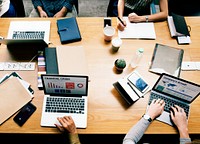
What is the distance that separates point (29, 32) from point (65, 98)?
2.08 ft

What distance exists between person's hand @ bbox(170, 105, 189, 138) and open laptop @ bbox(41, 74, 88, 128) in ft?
1.84

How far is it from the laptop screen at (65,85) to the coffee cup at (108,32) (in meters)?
0.50

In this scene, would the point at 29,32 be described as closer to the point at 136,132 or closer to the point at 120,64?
the point at 120,64

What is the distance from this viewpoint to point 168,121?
5.27ft

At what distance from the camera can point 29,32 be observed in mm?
1927

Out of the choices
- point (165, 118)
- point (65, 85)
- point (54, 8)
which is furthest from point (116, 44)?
point (54, 8)

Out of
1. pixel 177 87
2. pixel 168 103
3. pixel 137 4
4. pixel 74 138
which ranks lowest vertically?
pixel 74 138

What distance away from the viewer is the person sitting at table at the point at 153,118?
1.53m

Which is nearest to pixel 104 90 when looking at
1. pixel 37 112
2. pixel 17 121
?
pixel 37 112

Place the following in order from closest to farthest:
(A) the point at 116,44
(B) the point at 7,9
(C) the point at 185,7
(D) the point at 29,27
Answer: (A) the point at 116,44, (D) the point at 29,27, (B) the point at 7,9, (C) the point at 185,7

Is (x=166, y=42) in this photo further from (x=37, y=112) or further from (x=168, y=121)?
(x=37, y=112)

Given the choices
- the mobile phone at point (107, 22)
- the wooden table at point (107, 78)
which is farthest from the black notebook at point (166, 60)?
the mobile phone at point (107, 22)

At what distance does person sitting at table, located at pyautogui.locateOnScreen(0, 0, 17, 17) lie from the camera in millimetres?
2174

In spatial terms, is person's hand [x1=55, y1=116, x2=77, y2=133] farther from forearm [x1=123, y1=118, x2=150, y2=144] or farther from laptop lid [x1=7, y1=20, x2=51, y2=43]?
laptop lid [x1=7, y1=20, x2=51, y2=43]
